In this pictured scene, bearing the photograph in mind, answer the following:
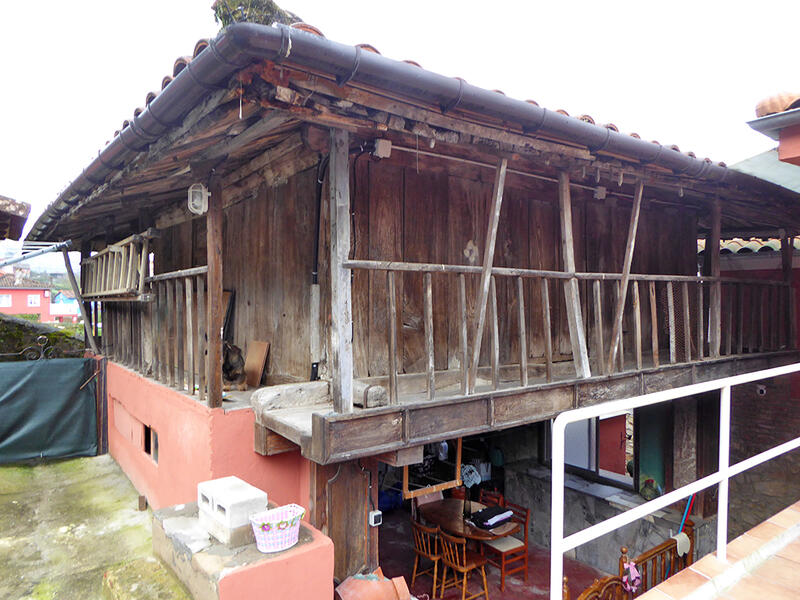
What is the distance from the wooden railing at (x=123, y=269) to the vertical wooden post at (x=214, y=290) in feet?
4.87

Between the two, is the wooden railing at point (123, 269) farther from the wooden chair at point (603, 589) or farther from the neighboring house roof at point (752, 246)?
the neighboring house roof at point (752, 246)

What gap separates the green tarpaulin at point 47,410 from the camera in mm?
7703

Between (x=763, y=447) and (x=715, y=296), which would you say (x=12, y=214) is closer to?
(x=715, y=296)

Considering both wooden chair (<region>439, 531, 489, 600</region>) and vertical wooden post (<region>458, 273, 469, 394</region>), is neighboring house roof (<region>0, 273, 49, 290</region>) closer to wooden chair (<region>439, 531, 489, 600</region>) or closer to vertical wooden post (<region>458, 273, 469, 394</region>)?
wooden chair (<region>439, 531, 489, 600</region>)

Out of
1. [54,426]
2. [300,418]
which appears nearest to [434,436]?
[300,418]

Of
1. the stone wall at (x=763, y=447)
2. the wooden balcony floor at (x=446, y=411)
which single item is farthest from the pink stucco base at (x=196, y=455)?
the stone wall at (x=763, y=447)

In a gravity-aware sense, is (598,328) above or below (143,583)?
above

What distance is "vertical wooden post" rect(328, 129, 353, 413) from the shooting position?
347 cm

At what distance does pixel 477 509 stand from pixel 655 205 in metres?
5.31

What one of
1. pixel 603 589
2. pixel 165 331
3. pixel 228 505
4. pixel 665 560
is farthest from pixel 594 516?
pixel 165 331

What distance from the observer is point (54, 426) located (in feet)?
26.2

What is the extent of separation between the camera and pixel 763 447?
8359 millimetres

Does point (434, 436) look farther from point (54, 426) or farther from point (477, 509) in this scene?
point (54, 426)

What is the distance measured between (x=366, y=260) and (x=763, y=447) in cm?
770
